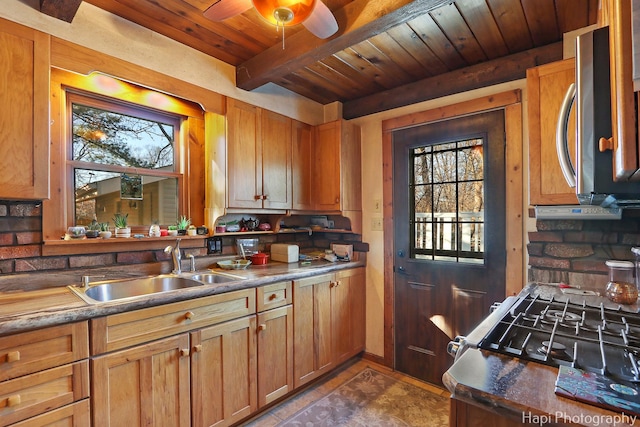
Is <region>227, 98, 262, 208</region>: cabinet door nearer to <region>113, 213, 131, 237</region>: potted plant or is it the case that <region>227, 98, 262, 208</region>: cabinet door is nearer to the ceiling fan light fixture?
<region>113, 213, 131, 237</region>: potted plant

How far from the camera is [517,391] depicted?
29.0 inches

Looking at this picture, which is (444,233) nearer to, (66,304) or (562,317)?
(562,317)

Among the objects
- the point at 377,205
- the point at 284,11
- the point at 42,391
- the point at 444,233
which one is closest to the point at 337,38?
the point at 284,11

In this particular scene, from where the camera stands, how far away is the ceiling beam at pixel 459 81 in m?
2.19

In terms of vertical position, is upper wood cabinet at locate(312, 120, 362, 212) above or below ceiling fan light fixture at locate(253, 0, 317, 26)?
below

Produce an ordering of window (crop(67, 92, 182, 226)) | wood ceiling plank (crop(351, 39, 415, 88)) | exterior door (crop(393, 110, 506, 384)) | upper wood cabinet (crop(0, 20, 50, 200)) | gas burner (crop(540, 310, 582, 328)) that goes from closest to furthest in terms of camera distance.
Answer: gas burner (crop(540, 310, 582, 328))
upper wood cabinet (crop(0, 20, 50, 200))
window (crop(67, 92, 182, 226))
wood ceiling plank (crop(351, 39, 415, 88))
exterior door (crop(393, 110, 506, 384))

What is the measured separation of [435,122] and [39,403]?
2.89 m

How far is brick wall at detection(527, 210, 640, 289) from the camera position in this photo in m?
1.72

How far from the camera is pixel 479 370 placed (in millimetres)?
827

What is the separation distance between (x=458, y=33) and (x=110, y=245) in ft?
8.44

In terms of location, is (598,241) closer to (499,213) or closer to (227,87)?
(499,213)

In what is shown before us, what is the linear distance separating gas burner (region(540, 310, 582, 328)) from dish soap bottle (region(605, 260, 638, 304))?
35 centimetres

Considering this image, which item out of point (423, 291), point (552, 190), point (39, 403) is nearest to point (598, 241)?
point (552, 190)

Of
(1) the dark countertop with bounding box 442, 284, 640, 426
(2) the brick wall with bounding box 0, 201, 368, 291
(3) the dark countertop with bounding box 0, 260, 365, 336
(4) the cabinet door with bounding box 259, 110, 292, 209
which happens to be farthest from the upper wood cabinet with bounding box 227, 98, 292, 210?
(1) the dark countertop with bounding box 442, 284, 640, 426
